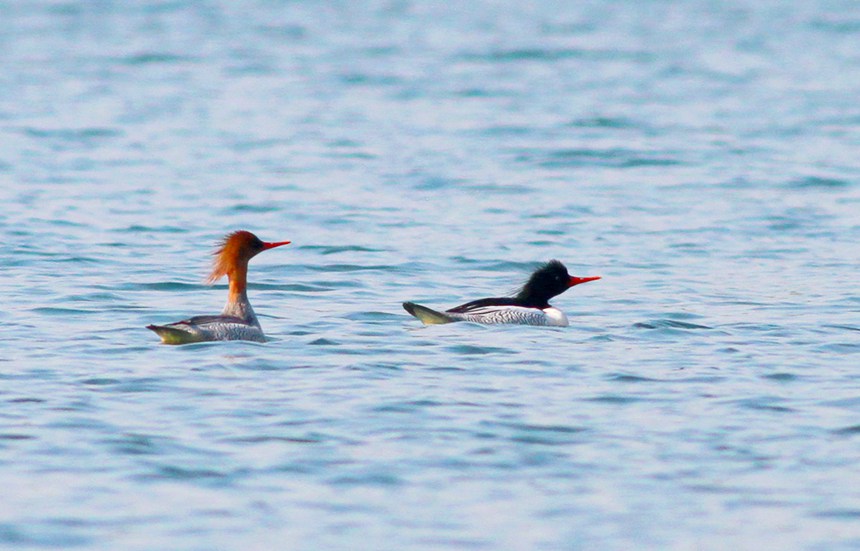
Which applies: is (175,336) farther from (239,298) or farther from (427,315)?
(427,315)

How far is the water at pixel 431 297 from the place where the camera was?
8102 mm

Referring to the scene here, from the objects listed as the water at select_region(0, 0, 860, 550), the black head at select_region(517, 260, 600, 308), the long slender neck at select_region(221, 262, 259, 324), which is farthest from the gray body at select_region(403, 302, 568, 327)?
the long slender neck at select_region(221, 262, 259, 324)

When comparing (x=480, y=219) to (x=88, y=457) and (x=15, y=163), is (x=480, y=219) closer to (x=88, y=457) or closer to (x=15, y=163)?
(x=15, y=163)

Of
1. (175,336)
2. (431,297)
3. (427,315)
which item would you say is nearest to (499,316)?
(427,315)

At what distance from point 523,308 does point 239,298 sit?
2.64m

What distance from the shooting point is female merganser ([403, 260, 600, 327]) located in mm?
13109

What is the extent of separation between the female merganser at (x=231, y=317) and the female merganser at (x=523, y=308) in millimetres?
1362

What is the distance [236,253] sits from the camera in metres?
12.8

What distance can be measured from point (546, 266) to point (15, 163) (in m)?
12.3

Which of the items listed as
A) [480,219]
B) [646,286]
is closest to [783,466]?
[646,286]

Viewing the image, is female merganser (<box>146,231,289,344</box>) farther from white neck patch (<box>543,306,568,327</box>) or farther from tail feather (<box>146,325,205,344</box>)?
white neck patch (<box>543,306,568,327</box>)

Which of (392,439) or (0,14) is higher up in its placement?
(0,14)

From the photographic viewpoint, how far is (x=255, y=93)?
105ft

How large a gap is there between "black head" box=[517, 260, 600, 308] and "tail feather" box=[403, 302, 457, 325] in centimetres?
112
